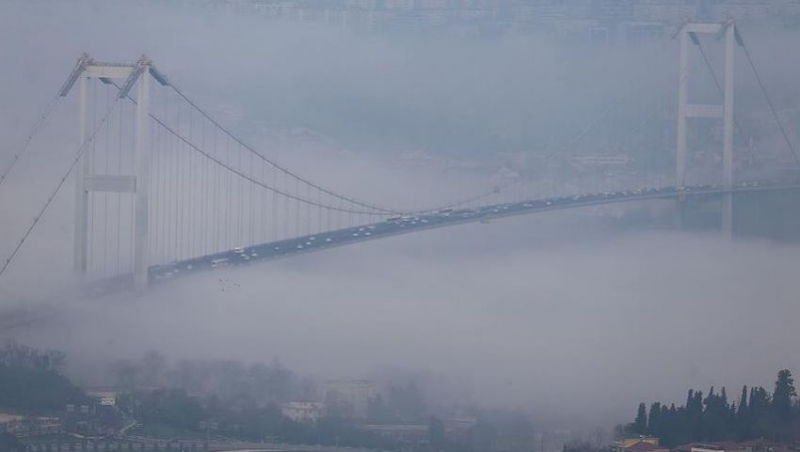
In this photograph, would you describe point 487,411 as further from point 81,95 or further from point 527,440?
point 81,95

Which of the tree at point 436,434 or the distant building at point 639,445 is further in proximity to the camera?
the tree at point 436,434

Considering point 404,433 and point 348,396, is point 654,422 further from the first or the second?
point 348,396

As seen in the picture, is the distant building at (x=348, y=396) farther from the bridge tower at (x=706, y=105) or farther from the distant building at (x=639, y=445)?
the bridge tower at (x=706, y=105)

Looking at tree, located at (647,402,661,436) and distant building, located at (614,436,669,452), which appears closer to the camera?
distant building, located at (614,436,669,452)

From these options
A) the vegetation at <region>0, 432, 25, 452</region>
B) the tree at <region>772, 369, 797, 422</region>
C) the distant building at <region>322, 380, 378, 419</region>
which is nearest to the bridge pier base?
the tree at <region>772, 369, 797, 422</region>

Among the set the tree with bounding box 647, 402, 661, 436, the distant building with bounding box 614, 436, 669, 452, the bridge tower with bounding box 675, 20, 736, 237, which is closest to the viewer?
the distant building with bounding box 614, 436, 669, 452

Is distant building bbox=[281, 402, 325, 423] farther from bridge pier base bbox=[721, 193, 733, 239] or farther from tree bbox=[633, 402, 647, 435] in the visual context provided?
bridge pier base bbox=[721, 193, 733, 239]

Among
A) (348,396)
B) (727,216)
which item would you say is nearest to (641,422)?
(348,396)

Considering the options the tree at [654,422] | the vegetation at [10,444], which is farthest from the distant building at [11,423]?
the tree at [654,422]
